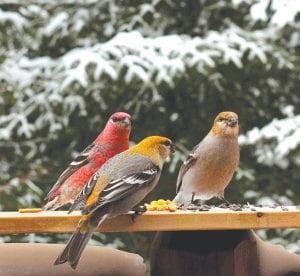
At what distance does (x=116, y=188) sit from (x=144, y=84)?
4356mm

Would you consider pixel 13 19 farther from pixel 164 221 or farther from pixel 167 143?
pixel 164 221

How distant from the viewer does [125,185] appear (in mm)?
2986

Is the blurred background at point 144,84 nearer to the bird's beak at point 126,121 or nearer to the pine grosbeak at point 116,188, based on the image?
the bird's beak at point 126,121

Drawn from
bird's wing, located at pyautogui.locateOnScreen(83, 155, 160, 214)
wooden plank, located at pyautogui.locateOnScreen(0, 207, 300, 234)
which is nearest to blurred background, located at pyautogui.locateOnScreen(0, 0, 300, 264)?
bird's wing, located at pyautogui.locateOnScreen(83, 155, 160, 214)

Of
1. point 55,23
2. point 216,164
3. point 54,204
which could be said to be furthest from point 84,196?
point 55,23

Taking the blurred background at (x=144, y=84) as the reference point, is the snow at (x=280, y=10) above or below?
above

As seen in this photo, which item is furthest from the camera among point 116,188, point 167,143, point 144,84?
point 144,84

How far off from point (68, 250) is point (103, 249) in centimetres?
31

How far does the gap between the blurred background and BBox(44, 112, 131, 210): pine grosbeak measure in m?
3.40

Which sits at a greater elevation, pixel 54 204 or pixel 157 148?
pixel 157 148

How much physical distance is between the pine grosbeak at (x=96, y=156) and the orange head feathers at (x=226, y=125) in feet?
1.38

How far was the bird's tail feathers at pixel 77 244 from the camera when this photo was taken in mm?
2650

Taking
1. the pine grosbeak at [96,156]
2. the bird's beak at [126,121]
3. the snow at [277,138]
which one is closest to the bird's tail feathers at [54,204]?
the pine grosbeak at [96,156]

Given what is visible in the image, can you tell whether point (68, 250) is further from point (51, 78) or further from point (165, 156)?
point (51, 78)
